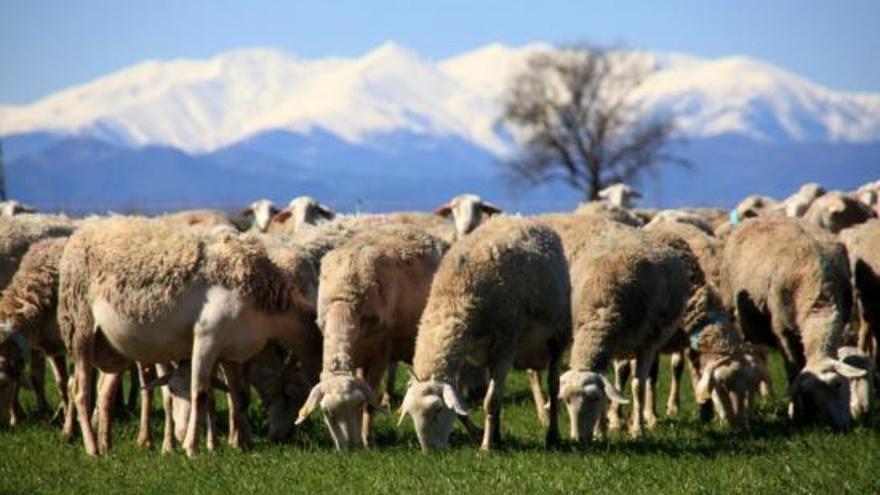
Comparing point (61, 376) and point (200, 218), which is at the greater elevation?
point (200, 218)

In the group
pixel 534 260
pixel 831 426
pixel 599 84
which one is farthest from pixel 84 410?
pixel 599 84

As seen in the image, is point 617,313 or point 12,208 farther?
point 12,208

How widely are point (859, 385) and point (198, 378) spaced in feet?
20.3

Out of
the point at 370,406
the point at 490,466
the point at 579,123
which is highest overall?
the point at 579,123

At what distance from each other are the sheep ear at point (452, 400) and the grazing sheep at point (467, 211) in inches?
372

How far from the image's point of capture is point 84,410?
12711mm

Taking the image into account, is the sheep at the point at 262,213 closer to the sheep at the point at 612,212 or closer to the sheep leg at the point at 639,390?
the sheep at the point at 612,212

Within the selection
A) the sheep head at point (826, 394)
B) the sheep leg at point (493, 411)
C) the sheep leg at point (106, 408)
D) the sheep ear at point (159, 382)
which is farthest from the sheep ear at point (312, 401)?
the sheep head at point (826, 394)

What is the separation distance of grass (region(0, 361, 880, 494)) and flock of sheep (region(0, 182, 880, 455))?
37 cm

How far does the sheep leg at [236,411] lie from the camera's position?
499 inches

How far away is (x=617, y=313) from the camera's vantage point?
42.3 ft

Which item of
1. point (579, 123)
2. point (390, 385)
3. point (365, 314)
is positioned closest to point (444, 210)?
point (390, 385)

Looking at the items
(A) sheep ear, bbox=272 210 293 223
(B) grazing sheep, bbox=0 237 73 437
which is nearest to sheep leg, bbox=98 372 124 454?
(B) grazing sheep, bbox=0 237 73 437

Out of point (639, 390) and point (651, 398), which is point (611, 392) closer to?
point (639, 390)
